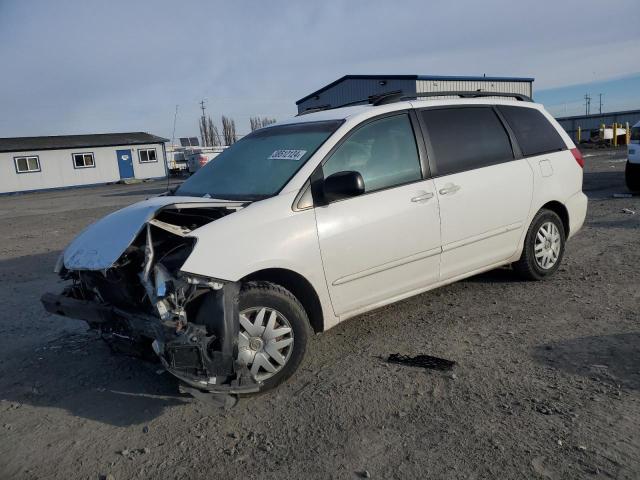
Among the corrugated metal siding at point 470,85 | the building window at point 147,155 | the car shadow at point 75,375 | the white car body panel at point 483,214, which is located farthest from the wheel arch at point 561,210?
the building window at point 147,155

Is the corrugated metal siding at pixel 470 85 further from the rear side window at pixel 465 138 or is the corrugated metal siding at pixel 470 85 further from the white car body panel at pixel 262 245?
the white car body panel at pixel 262 245

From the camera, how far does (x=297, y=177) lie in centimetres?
370

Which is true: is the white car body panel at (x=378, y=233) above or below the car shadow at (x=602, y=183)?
above

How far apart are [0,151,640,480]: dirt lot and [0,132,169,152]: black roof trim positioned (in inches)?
1433

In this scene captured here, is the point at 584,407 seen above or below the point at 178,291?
below

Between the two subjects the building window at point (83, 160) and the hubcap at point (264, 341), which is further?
the building window at point (83, 160)

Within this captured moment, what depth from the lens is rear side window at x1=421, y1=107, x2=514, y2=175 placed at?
441 centimetres

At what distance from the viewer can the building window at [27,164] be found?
35688 millimetres

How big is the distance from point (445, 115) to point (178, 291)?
2844mm

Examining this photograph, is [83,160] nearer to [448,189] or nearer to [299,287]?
[448,189]

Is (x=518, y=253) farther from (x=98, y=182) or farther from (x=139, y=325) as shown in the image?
(x=98, y=182)

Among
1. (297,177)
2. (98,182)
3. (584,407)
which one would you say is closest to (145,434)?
(297,177)

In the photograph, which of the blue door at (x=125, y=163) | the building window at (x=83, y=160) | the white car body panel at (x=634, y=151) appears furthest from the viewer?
the blue door at (x=125, y=163)

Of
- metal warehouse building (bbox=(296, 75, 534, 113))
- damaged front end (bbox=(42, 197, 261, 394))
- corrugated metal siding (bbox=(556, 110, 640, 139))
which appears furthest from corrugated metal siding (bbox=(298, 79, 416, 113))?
corrugated metal siding (bbox=(556, 110, 640, 139))
